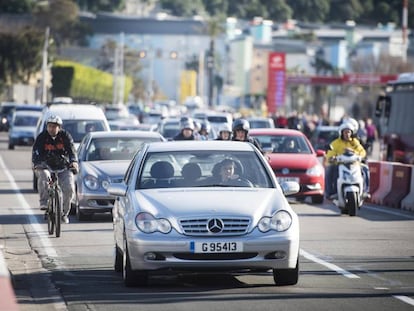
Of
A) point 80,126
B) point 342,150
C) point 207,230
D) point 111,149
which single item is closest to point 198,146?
point 207,230

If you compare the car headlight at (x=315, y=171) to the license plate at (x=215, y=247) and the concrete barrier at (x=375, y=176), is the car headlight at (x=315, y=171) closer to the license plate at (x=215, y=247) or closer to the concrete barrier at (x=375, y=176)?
the concrete barrier at (x=375, y=176)

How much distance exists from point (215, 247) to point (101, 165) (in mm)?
10557

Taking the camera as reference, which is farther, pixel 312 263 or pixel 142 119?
pixel 142 119

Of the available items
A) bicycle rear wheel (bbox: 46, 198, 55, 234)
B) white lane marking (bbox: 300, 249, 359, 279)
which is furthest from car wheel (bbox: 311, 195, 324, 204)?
white lane marking (bbox: 300, 249, 359, 279)

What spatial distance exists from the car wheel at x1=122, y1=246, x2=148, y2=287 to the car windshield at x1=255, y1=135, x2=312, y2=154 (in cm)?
1555

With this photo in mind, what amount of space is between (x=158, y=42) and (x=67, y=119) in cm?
15736

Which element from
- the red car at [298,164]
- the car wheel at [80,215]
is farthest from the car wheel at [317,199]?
the car wheel at [80,215]

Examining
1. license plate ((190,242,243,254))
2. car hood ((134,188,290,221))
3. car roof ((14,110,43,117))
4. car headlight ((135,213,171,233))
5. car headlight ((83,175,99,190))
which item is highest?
car hood ((134,188,290,221))

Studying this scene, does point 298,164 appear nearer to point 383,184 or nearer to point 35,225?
point 383,184

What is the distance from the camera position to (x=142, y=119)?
278 ft

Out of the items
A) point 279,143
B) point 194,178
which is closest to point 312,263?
point 194,178

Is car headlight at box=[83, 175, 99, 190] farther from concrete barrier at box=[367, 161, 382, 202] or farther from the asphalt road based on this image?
concrete barrier at box=[367, 161, 382, 202]

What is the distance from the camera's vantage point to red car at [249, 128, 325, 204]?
2800 cm

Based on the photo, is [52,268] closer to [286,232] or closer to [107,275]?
[107,275]
